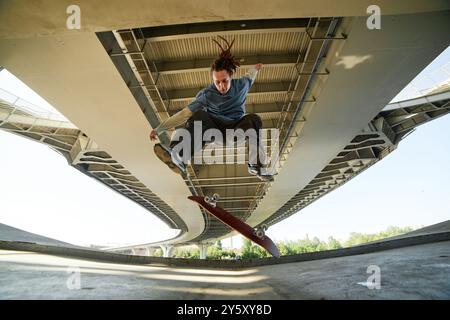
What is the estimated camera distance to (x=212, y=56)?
9.91 metres

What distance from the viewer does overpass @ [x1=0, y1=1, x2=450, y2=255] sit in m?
5.87

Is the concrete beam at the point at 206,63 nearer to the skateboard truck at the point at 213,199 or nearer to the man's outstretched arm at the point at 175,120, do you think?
the skateboard truck at the point at 213,199

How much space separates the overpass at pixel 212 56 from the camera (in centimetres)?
587

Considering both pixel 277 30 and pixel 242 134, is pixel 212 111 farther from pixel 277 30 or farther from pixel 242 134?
pixel 277 30

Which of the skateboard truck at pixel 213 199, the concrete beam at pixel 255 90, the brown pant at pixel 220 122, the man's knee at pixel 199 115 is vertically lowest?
the skateboard truck at pixel 213 199

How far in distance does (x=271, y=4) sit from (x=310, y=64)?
4201 millimetres

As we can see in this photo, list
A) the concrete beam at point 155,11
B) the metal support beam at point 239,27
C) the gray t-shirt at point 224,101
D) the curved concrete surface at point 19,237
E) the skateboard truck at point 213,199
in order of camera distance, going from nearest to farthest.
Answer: the gray t-shirt at point 224,101 < the concrete beam at point 155,11 < the metal support beam at point 239,27 < the curved concrete surface at point 19,237 < the skateboard truck at point 213,199

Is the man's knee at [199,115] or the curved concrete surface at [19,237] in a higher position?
the man's knee at [199,115]

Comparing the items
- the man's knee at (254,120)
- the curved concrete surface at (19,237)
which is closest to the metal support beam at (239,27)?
the man's knee at (254,120)

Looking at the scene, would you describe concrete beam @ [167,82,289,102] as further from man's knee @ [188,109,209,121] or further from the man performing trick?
man's knee @ [188,109,209,121]

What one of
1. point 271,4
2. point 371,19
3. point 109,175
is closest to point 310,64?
point 371,19

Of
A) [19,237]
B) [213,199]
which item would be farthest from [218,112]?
[19,237]

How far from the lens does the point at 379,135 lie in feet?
56.9

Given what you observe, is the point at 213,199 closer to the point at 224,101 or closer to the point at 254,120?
the point at 254,120
